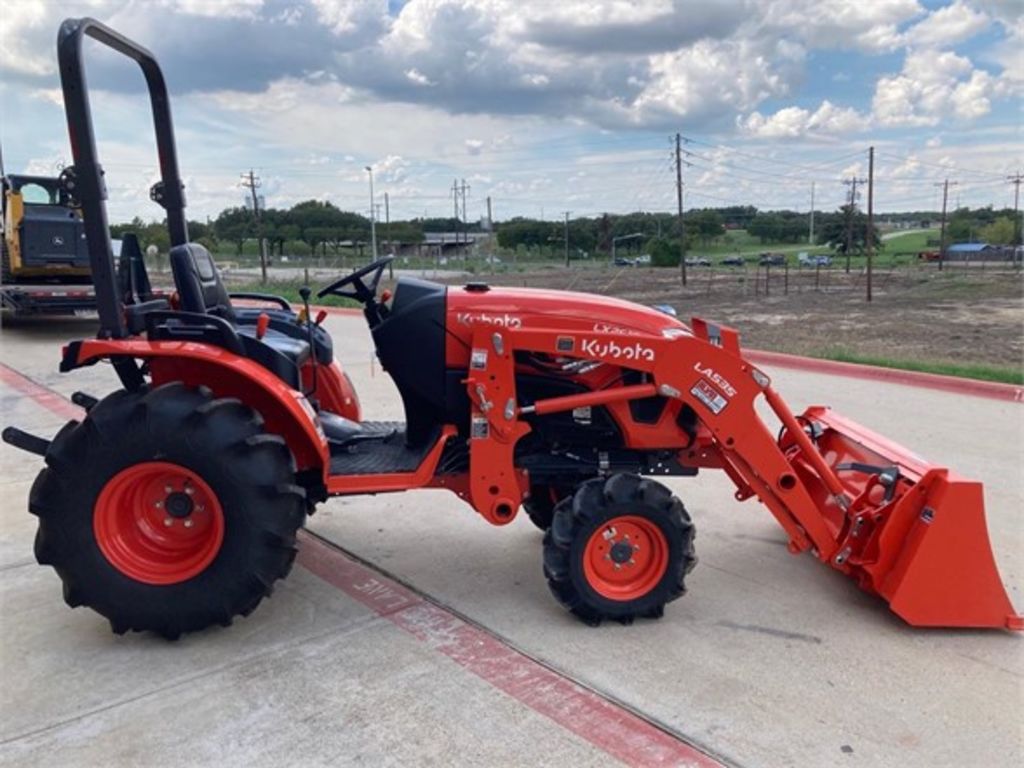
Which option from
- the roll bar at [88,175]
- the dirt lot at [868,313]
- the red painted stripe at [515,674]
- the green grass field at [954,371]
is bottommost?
the dirt lot at [868,313]

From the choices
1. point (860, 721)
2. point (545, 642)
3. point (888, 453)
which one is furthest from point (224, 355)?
point (888, 453)

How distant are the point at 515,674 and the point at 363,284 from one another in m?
1.84

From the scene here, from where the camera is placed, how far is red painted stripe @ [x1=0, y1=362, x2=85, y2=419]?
7552 mm

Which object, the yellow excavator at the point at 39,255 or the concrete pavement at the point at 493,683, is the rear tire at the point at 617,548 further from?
the yellow excavator at the point at 39,255

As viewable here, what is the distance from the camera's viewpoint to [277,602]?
145 inches

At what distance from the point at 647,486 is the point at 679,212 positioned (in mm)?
37452

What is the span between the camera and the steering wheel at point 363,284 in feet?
12.3

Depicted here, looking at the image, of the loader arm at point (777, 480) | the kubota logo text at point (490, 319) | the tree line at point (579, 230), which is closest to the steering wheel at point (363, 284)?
the kubota logo text at point (490, 319)

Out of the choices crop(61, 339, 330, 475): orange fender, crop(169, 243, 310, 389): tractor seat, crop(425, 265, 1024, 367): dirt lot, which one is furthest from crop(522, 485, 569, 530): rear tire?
crop(425, 265, 1024, 367): dirt lot

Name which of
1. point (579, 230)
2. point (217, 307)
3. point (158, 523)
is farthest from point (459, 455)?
point (579, 230)

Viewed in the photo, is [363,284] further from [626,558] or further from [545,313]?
[626,558]

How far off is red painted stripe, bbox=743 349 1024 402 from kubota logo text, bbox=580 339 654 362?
587 cm

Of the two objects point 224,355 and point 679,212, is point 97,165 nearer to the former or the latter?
point 224,355

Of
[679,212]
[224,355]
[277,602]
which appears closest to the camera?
[224,355]
